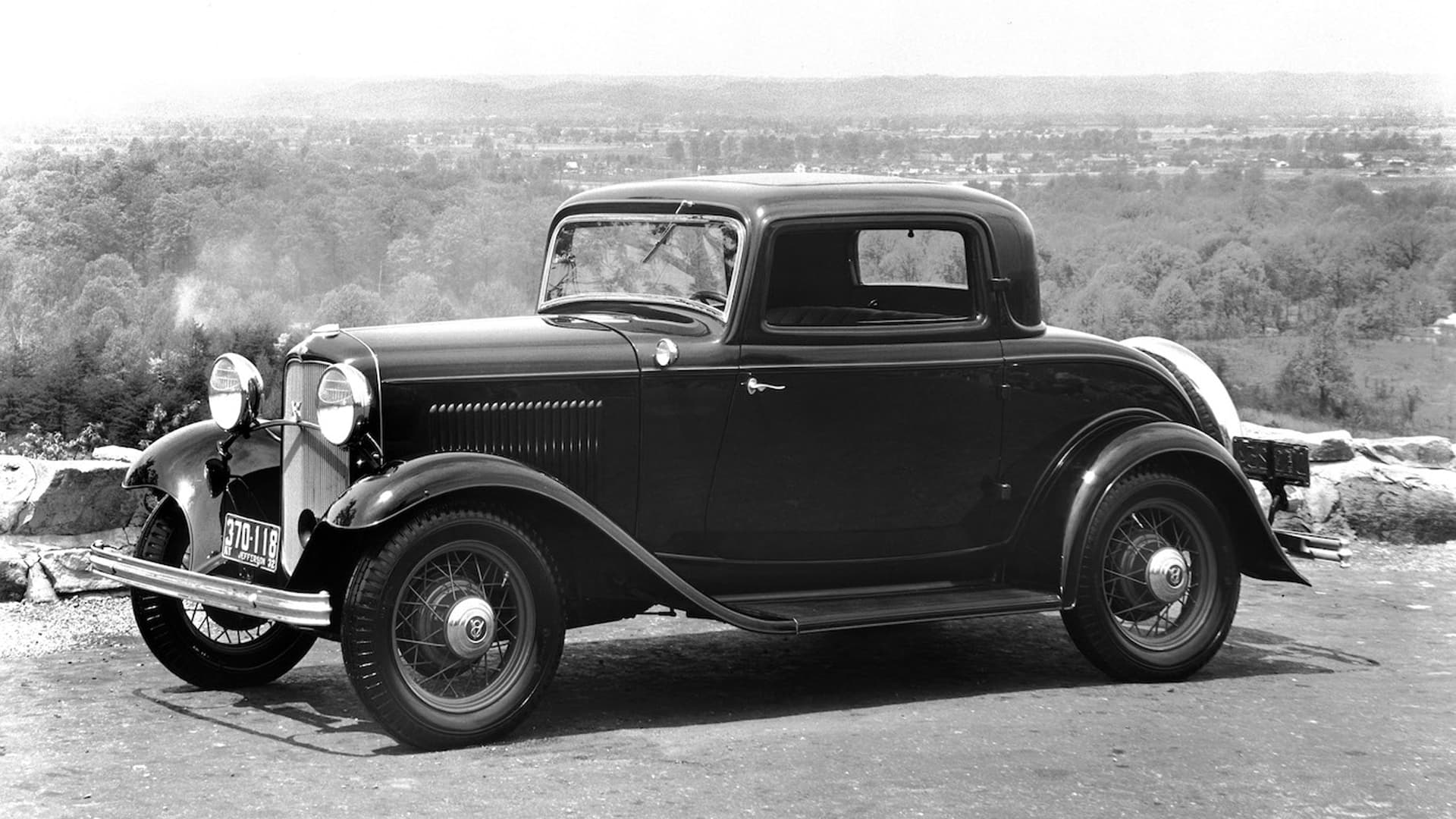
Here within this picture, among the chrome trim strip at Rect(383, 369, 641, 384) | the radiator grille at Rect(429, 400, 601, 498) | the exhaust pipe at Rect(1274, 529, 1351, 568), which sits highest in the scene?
the chrome trim strip at Rect(383, 369, 641, 384)

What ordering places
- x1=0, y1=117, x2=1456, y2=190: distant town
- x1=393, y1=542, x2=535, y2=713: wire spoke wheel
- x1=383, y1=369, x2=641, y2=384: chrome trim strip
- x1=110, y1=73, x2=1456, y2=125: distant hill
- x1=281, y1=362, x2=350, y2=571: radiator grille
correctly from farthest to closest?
x1=110, y1=73, x2=1456, y2=125: distant hill → x1=0, y1=117, x2=1456, y2=190: distant town → x1=281, y1=362, x2=350, y2=571: radiator grille → x1=383, y1=369, x2=641, y2=384: chrome trim strip → x1=393, y1=542, x2=535, y2=713: wire spoke wheel

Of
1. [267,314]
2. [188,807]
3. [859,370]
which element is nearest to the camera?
[188,807]

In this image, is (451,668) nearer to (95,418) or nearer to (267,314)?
(95,418)

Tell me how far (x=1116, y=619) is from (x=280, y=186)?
13.8 m

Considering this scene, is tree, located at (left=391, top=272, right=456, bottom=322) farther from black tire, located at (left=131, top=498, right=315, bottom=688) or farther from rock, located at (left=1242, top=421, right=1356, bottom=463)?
black tire, located at (left=131, top=498, right=315, bottom=688)

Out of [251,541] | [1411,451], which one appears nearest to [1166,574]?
[251,541]

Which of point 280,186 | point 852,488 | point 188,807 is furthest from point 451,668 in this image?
point 280,186

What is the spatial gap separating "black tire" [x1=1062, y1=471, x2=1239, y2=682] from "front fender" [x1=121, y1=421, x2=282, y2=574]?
9.85ft

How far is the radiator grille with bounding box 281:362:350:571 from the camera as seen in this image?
5516 millimetres

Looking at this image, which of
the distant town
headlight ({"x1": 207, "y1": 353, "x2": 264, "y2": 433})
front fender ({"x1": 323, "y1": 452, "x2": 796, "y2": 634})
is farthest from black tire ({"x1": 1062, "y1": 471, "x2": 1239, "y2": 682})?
the distant town

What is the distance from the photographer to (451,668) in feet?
17.3

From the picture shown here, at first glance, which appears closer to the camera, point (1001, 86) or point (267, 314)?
point (267, 314)

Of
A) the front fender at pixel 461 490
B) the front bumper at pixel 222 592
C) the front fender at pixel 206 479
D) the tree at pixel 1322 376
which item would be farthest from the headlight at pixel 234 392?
the tree at pixel 1322 376

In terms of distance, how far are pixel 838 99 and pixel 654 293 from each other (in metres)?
18.7
